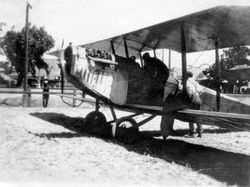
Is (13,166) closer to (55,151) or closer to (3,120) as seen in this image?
(55,151)

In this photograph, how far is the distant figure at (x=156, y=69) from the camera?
8.09m

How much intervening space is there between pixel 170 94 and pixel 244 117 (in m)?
2.95

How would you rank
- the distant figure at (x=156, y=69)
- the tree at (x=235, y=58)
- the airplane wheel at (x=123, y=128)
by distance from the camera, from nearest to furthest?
the airplane wheel at (x=123, y=128), the distant figure at (x=156, y=69), the tree at (x=235, y=58)

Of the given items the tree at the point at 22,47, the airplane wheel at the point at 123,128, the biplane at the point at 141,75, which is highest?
the tree at the point at 22,47

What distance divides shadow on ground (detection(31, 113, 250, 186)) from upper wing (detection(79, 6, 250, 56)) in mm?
2491

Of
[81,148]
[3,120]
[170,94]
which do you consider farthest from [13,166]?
[3,120]

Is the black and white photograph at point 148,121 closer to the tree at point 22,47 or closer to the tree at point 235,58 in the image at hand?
the tree at point 235,58

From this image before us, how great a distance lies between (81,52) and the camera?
25.9ft

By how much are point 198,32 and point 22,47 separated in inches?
1721

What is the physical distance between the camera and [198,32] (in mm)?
7254

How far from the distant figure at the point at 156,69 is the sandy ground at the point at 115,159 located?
1.61 meters

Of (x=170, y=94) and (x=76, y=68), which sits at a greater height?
(x=76, y=68)

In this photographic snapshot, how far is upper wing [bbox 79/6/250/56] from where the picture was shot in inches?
231

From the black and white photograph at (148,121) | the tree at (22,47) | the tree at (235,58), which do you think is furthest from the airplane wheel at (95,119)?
the tree at (22,47)
